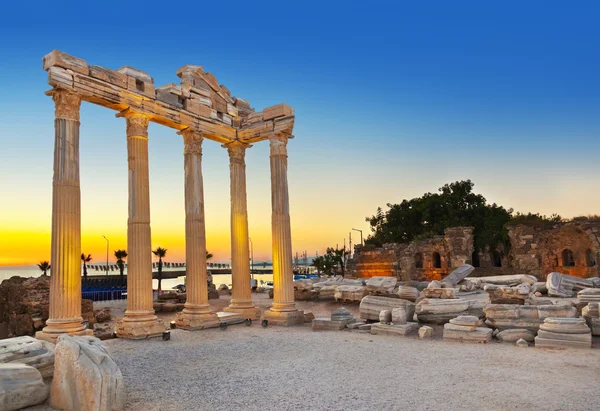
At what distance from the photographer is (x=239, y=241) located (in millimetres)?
15688

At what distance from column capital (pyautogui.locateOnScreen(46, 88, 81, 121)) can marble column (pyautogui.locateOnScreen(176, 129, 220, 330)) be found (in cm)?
391

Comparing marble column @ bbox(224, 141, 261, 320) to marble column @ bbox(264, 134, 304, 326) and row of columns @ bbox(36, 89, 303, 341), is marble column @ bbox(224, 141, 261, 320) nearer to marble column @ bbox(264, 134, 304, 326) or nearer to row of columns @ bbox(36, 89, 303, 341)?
row of columns @ bbox(36, 89, 303, 341)

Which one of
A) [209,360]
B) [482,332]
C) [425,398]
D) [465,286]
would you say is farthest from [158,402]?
[465,286]

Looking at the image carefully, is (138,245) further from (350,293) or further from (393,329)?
(350,293)

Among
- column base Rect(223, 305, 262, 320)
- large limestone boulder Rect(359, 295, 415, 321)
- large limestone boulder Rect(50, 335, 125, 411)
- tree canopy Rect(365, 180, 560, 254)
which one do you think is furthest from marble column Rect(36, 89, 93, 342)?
tree canopy Rect(365, 180, 560, 254)

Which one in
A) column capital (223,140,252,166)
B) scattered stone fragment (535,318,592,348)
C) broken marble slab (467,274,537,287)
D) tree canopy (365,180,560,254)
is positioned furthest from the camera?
tree canopy (365,180,560,254)

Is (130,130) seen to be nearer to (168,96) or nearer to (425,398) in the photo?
(168,96)

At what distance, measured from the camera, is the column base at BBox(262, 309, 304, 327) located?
557 inches

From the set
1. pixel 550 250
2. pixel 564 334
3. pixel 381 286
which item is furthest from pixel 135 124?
pixel 550 250

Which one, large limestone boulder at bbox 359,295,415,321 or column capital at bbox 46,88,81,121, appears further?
large limestone boulder at bbox 359,295,415,321

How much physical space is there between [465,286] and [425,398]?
14.3m

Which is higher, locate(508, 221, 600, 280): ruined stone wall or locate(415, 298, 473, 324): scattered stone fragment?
locate(508, 221, 600, 280): ruined stone wall

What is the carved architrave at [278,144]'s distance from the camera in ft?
49.2

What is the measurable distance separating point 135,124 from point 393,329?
9220 mm
